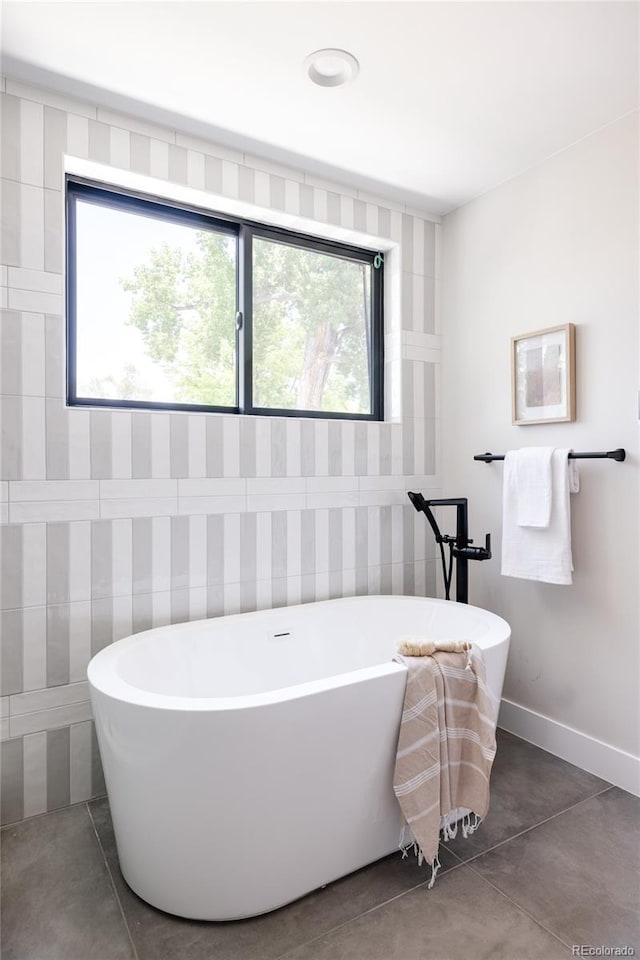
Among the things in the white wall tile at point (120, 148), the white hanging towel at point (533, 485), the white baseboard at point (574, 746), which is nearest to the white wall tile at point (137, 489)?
the white wall tile at point (120, 148)

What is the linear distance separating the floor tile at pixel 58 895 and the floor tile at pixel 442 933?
52 cm

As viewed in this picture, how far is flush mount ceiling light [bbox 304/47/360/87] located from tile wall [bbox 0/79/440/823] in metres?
0.59

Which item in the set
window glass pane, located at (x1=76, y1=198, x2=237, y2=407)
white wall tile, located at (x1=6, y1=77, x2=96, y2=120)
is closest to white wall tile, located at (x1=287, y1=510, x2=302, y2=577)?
window glass pane, located at (x1=76, y1=198, x2=237, y2=407)

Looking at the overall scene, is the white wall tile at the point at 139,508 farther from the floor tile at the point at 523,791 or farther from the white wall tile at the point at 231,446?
the floor tile at the point at 523,791

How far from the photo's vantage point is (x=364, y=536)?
9.02ft

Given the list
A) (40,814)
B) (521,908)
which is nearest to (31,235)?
(40,814)

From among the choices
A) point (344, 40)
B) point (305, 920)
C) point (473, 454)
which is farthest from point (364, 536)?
point (344, 40)

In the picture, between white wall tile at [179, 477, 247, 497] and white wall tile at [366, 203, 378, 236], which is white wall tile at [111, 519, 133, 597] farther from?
white wall tile at [366, 203, 378, 236]

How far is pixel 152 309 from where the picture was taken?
238 cm

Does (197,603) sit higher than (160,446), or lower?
lower

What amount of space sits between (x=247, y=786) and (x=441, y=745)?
0.57 meters

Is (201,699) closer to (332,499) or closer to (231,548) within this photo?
(231,548)

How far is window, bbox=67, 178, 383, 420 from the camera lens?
89.0 inches

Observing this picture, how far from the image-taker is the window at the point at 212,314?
2262 millimetres
